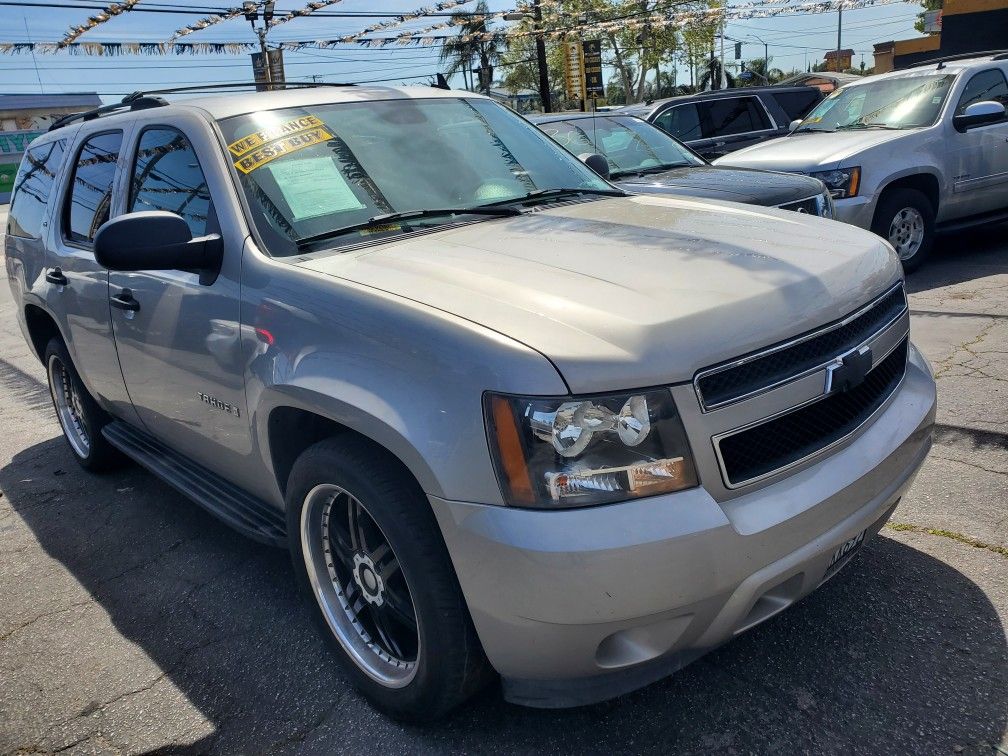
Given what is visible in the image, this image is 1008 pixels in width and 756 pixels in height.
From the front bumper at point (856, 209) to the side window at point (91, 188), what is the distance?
5712 millimetres

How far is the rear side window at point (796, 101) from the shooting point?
1225 cm

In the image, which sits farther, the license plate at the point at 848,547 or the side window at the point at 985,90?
the side window at the point at 985,90

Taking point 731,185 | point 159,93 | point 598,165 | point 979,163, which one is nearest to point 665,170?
point 731,185

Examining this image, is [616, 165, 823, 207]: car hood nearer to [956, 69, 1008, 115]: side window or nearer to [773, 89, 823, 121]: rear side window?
[956, 69, 1008, 115]: side window

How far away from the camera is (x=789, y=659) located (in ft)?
8.75

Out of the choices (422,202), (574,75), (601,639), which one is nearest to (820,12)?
(574,75)

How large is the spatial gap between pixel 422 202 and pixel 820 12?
56.0 ft

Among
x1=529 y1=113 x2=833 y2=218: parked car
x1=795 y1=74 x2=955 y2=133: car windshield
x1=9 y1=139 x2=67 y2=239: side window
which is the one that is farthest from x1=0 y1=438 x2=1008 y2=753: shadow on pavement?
x1=795 y1=74 x2=955 y2=133: car windshield

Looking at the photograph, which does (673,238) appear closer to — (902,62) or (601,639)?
(601,639)

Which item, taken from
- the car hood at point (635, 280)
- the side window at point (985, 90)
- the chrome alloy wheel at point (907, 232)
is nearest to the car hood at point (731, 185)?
the chrome alloy wheel at point (907, 232)

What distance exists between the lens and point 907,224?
306 inches

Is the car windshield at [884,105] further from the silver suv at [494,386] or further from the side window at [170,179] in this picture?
the side window at [170,179]

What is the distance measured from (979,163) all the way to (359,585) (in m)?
7.65

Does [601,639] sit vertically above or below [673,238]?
below
